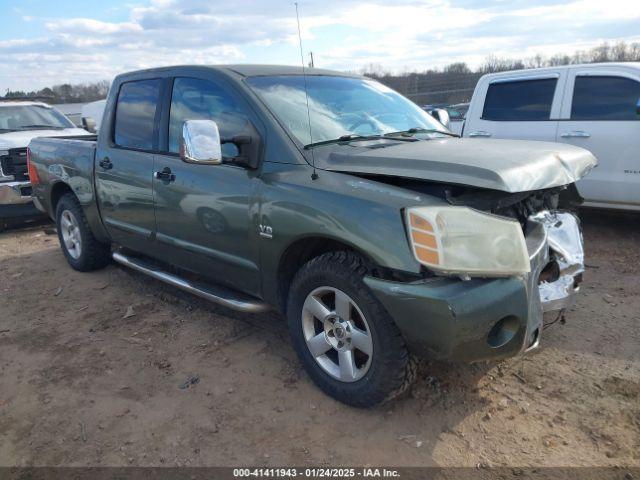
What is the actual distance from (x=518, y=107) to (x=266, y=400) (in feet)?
16.6

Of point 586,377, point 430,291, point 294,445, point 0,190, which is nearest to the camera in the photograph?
point 430,291

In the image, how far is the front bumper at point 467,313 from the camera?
7.92 ft

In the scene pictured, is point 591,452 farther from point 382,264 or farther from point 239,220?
point 239,220

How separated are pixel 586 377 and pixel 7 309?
4.59 metres

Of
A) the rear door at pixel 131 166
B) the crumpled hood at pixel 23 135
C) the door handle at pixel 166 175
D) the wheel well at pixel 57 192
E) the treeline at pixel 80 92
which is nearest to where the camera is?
the door handle at pixel 166 175

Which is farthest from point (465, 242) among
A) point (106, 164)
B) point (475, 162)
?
point (106, 164)

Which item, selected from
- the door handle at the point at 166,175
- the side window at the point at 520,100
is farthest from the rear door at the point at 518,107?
the door handle at the point at 166,175

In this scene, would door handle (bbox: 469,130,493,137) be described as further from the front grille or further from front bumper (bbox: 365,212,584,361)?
the front grille

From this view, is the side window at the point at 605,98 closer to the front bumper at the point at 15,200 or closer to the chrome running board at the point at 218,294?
the chrome running board at the point at 218,294

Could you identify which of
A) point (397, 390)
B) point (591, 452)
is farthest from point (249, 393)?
point (591, 452)

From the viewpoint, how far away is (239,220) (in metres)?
3.31

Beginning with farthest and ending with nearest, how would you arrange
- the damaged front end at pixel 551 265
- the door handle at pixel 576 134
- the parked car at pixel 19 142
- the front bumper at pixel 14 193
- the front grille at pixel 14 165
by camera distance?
the front grille at pixel 14 165
the parked car at pixel 19 142
the front bumper at pixel 14 193
the door handle at pixel 576 134
the damaged front end at pixel 551 265

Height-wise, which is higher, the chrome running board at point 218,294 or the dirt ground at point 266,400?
the chrome running board at point 218,294

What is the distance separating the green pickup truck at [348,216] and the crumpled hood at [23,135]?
4.32 m
